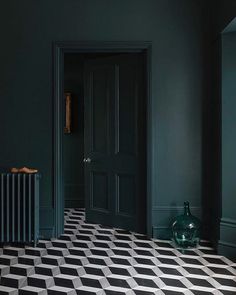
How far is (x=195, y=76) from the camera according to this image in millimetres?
4930

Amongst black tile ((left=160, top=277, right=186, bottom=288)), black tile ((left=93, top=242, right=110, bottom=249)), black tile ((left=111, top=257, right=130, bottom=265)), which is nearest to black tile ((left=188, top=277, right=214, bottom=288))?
black tile ((left=160, top=277, right=186, bottom=288))

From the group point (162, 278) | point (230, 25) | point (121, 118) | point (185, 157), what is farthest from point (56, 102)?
point (162, 278)

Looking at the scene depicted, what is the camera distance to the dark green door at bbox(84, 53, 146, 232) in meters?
5.21

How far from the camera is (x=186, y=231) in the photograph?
14.6 ft

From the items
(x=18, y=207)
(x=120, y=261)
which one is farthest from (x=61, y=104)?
(x=120, y=261)

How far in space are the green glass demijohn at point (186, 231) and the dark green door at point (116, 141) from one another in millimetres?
712

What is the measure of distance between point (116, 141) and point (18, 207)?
1.76 metres

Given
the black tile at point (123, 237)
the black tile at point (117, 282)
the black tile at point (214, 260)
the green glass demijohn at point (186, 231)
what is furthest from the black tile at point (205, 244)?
the black tile at point (117, 282)

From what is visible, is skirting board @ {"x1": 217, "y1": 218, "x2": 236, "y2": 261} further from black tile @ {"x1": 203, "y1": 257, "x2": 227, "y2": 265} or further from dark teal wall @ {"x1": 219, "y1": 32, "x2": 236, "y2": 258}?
black tile @ {"x1": 203, "y1": 257, "x2": 227, "y2": 265}

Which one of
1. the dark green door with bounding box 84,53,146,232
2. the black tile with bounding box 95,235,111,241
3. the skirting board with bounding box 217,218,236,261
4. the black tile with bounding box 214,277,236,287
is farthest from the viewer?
the dark green door with bounding box 84,53,146,232

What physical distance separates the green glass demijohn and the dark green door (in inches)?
28.0

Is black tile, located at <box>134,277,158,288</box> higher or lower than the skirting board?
lower

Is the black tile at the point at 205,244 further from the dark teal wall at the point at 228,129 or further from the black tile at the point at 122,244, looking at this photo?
the black tile at the point at 122,244

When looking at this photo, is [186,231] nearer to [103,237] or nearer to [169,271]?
[169,271]
